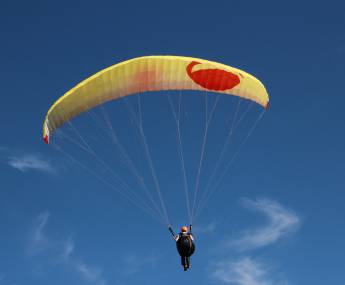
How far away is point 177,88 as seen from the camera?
2809 centimetres

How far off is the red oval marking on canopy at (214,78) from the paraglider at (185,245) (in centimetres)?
601

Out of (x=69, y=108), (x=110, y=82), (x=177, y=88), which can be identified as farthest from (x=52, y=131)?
(x=177, y=88)

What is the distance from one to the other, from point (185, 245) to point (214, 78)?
7041 millimetres

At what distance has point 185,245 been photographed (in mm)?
27156

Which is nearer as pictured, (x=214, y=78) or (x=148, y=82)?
(x=148, y=82)

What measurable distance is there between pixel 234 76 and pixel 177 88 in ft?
7.97

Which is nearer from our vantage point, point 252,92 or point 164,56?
point 164,56

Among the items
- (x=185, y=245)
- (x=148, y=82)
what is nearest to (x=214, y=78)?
(x=148, y=82)

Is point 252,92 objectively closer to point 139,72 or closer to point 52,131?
point 139,72

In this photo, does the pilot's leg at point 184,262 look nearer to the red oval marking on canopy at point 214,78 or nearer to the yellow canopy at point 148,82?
the yellow canopy at point 148,82

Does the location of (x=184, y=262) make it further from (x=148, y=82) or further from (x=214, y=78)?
(x=214, y=78)

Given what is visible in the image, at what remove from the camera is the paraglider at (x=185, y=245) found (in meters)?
27.2

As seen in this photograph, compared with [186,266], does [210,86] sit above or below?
above

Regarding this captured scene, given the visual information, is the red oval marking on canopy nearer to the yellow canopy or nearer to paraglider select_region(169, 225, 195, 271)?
the yellow canopy
